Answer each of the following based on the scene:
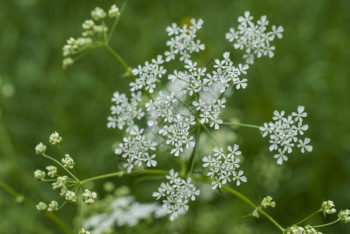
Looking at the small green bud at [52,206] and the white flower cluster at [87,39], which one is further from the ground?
the white flower cluster at [87,39]

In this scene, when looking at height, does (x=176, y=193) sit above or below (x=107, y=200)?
below

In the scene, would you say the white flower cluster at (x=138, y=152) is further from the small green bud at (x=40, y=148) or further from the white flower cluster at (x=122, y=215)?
the white flower cluster at (x=122, y=215)

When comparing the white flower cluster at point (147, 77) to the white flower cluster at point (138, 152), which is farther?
the white flower cluster at point (147, 77)

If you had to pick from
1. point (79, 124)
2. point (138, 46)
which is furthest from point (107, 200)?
point (138, 46)

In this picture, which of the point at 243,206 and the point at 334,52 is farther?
the point at 334,52

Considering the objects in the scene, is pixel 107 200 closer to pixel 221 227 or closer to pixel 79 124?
pixel 221 227

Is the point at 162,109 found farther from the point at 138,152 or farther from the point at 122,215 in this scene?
the point at 122,215

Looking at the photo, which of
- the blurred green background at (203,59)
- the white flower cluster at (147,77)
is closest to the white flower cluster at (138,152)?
the white flower cluster at (147,77)
